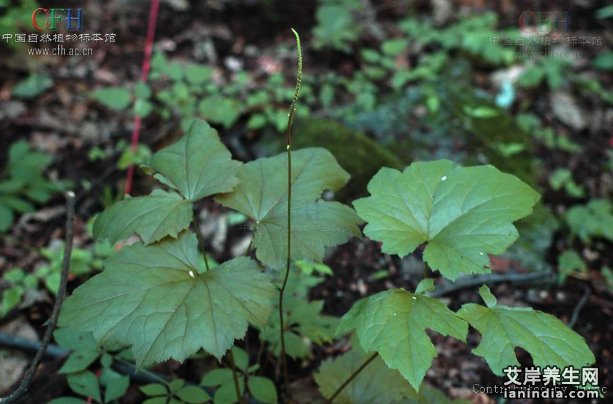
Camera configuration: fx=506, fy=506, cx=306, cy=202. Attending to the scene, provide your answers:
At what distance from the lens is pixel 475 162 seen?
3.26 metres

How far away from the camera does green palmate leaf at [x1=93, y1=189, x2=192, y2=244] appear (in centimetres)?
147

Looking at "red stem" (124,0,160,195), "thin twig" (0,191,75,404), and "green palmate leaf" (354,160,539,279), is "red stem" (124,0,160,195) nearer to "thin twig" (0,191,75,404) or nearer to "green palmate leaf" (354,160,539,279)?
"thin twig" (0,191,75,404)

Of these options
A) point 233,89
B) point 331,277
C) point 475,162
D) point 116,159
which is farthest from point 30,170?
point 475,162

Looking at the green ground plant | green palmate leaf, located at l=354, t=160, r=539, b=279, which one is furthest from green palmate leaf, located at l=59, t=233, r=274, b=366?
green palmate leaf, located at l=354, t=160, r=539, b=279

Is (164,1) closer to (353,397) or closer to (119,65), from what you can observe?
(119,65)

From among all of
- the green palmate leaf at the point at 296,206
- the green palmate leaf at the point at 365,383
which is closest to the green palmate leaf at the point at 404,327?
the green palmate leaf at the point at 296,206

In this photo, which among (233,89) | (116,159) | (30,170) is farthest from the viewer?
(233,89)

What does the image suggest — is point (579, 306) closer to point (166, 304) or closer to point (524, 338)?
point (524, 338)

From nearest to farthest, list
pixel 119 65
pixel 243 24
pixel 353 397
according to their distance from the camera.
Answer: pixel 353 397 < pixel 119 65 < pixel 243 24

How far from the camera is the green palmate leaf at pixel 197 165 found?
5.15 feet

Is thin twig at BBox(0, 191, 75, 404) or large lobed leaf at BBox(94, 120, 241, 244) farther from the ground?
large lobed leaf at BBox(94, 120, 241, 244)

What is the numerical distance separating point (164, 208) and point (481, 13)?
14.9 ft

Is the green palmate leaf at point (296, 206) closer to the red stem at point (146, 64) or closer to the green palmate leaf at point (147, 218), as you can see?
the green palmate leaf at point (147, 218)

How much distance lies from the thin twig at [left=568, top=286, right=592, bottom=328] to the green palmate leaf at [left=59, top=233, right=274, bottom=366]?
177cm
